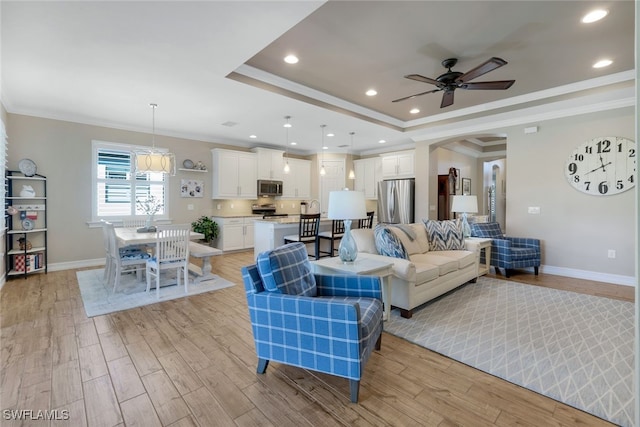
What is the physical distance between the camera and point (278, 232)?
5.12 meters

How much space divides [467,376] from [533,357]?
2.17 ft

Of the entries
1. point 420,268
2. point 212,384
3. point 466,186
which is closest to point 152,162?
point 212,384

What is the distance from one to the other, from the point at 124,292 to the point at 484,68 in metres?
4.88

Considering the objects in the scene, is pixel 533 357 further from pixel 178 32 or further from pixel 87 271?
pixel 87 271

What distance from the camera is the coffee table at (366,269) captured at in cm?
258

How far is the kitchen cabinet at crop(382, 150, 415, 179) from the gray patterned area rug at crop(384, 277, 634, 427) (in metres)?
3.74

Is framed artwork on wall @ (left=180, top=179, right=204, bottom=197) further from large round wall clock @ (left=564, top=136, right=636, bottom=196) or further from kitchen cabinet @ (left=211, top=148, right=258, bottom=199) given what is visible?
large round wall clock @ (left=564, top=136, right=636, bottom=196)

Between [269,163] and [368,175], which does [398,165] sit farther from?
[269,163]

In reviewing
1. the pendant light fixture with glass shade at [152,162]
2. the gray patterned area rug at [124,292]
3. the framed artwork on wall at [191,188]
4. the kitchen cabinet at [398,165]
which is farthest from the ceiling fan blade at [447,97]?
the framed artwork on wall at [191,188]

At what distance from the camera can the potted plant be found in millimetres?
6309

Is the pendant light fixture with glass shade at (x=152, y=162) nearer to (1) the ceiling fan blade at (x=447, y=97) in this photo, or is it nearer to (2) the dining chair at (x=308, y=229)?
(2) the dining chair at (x=308, y=229)

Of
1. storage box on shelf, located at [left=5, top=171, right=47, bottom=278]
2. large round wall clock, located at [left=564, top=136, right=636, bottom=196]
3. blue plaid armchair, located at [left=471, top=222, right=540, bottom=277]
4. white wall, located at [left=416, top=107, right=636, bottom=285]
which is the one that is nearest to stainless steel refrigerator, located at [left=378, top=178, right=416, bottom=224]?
white wall, located at [left=416, top=107, right=636, bottom=285]

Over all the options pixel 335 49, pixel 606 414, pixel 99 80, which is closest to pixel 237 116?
pixel 99 80

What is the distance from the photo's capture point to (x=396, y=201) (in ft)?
22.3
